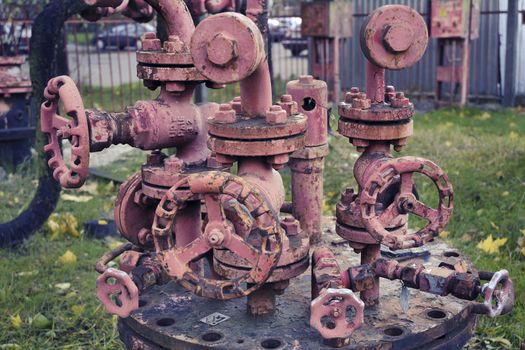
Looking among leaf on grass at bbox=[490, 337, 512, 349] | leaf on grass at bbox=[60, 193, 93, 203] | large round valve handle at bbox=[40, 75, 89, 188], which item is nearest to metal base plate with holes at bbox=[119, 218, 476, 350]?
large round valve handle at bbox=[40, 75, 89, 188]

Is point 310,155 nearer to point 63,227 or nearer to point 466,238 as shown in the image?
point 466,238

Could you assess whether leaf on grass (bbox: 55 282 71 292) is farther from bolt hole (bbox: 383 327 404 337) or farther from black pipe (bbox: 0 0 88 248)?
bolt hole (bbox: 383 327 404 337)

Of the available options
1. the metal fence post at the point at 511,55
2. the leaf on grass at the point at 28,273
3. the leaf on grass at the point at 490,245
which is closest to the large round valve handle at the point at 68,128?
the leaf on grass at the point at 28,273

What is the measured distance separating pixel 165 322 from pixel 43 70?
1.67 metres

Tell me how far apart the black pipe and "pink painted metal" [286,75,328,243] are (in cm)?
106

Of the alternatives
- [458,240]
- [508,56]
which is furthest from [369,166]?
[508,56]

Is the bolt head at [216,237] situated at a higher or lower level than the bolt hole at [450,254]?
higher

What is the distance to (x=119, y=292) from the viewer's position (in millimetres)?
1510

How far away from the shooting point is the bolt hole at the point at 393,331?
1.48 meters

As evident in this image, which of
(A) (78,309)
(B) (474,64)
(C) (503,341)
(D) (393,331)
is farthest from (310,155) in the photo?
(B) (474,64)

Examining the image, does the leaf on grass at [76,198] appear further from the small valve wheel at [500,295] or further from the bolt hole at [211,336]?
the small valve wheel at [500,295]

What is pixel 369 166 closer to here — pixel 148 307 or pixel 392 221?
pixel 392 221

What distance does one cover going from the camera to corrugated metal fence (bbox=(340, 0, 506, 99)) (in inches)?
339

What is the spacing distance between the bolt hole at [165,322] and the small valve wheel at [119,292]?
0.25ft
